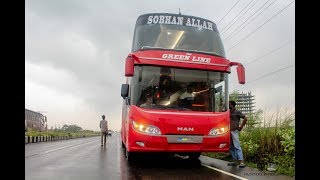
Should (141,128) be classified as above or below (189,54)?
below

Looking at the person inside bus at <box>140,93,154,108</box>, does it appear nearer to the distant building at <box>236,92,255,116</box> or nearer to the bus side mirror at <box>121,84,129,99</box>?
the bus side mirror at <box>121,84,129,99</box>

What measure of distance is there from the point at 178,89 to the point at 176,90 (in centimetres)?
6

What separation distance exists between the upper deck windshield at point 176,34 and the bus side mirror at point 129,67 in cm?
74

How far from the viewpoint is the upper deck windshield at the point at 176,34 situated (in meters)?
9.56

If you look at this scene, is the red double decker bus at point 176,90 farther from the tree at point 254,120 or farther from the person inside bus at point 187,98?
the tree at point 254,120

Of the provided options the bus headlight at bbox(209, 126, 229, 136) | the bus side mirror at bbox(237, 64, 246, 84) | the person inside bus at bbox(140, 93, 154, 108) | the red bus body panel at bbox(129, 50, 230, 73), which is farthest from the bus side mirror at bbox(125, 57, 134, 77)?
the bus side mirror at bbox(237, 64, 246, 84)

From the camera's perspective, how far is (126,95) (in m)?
9.66

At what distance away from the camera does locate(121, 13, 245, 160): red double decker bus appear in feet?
28.0

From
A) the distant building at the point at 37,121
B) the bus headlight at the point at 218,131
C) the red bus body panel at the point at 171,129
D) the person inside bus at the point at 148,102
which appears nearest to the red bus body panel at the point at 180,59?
the person inside bus at the point at 148,102
